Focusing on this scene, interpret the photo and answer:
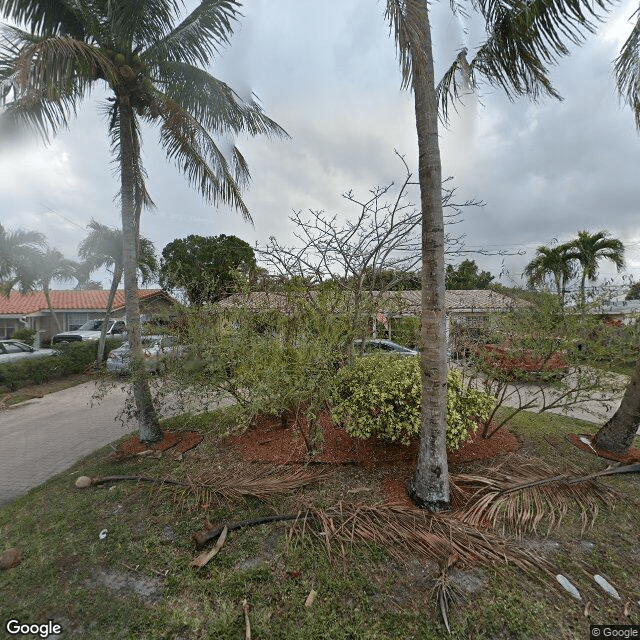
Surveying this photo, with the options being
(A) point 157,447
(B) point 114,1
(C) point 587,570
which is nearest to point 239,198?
(B) point 114,1

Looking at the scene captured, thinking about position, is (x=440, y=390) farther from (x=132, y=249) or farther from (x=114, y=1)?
(x=114, y=1)

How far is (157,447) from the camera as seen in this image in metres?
5.20

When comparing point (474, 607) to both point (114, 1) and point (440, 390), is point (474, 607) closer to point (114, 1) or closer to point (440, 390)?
point (440, 390)

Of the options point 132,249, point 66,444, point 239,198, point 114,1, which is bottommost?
point 66,444

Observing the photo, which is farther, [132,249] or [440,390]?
[132,249]

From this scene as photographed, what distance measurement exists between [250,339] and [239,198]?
3.40 metres

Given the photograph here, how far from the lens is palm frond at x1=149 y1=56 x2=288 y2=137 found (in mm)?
5512

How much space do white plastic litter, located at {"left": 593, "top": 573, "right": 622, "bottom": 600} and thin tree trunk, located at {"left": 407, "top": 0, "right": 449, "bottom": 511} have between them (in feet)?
3.79

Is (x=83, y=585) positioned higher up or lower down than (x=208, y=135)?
lower down

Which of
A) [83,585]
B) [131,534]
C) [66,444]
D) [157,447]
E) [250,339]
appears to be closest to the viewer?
[83,585]

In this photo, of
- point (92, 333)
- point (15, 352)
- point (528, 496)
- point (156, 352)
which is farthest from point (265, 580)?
point (92, 333)

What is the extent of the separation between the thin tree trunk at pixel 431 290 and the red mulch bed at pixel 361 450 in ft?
1.86

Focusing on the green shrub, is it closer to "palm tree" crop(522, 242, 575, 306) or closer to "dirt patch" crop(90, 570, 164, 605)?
"dirt patch" crop(90, 570, 164, 605)

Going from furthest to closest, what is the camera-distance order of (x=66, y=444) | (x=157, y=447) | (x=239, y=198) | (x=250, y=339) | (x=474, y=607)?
1. (x=239, y=198)
2. (x=66, y=444)
3. (x=157, y=447)
4. (x=250, y=339)
5. (x=474, y=607)
